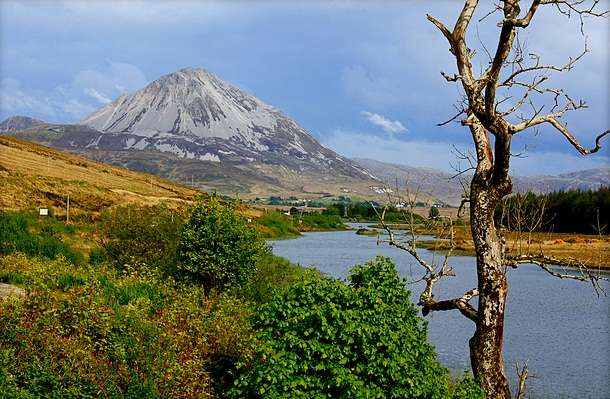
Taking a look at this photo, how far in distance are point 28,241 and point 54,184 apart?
2264cm

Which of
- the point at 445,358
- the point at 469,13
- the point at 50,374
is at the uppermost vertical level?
the point at 469,13

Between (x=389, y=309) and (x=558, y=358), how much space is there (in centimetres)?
1528

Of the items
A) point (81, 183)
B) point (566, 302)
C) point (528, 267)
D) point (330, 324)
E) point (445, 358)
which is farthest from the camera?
point (528, 267)

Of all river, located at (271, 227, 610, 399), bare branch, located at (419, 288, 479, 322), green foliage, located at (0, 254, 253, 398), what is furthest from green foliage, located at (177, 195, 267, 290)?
bare branch, located at (419, 288, 479, 322)

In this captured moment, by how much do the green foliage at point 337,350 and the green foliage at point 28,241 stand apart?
62.9 ft

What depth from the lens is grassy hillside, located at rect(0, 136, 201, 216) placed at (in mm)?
46031

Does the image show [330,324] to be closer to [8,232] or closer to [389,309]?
[389,309]

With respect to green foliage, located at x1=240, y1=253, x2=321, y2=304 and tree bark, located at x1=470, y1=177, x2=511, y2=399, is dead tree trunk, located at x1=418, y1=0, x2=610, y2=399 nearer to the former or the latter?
tree bark, located at x1=470, y1=177, x2=511, y2=399

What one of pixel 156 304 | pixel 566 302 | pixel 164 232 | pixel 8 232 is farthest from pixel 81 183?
pixel 156 304

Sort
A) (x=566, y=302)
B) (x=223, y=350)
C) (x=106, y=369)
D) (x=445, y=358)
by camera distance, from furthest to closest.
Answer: (x=566, y=302), (x=445, y=358), (x=223, y=350), (x=106, y=369)

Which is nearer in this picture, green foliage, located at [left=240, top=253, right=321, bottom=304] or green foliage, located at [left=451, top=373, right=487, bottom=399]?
green foliage, located at [left=451, top=373, right=487, bottom=399]

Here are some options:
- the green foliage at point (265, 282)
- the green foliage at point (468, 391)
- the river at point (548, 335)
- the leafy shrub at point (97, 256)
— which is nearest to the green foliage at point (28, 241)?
the leafy shrub at point (97, 256)

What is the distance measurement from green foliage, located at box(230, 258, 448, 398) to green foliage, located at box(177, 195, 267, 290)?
10.3 m

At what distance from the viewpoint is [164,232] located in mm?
26062
